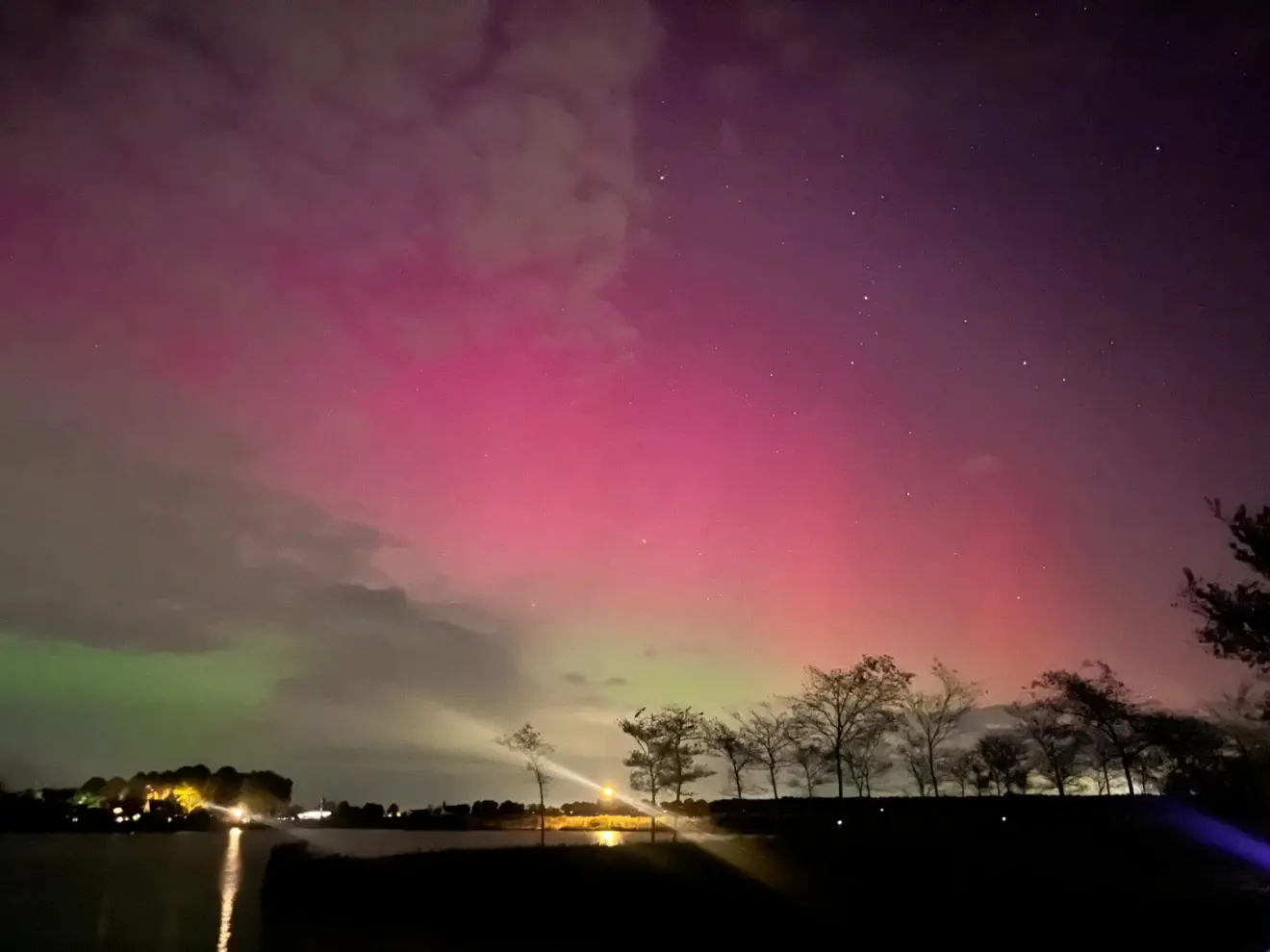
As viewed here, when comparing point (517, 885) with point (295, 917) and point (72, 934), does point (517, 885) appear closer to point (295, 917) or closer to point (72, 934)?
point (295, 917)

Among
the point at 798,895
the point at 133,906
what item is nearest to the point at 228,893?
the point at 133,906

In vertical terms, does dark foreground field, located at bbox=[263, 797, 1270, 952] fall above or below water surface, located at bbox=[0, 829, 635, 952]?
above

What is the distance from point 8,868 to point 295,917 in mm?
60575

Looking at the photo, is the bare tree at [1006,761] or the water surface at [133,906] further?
the bare tree at [1006,761]

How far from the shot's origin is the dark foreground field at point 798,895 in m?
21.3

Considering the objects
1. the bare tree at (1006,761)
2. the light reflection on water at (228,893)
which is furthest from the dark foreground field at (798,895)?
the bare tree at (1006,761)

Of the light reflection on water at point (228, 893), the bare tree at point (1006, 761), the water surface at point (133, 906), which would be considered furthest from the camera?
→ the bare tree at point (1006, 761)

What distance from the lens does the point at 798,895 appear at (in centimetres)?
2680

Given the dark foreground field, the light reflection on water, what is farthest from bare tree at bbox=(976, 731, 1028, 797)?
the light reflection on water

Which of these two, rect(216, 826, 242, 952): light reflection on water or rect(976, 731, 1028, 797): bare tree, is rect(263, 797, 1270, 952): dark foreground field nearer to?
rect(216, 826, 242, 952): light reflection on water

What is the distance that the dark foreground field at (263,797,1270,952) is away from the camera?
2128cm

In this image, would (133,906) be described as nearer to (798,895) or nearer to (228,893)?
(228,893)

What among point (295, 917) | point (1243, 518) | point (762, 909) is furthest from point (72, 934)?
point (1243, 518)

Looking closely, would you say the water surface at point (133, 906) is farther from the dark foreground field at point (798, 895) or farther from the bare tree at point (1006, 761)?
the bare tree at point (1006, 761)
